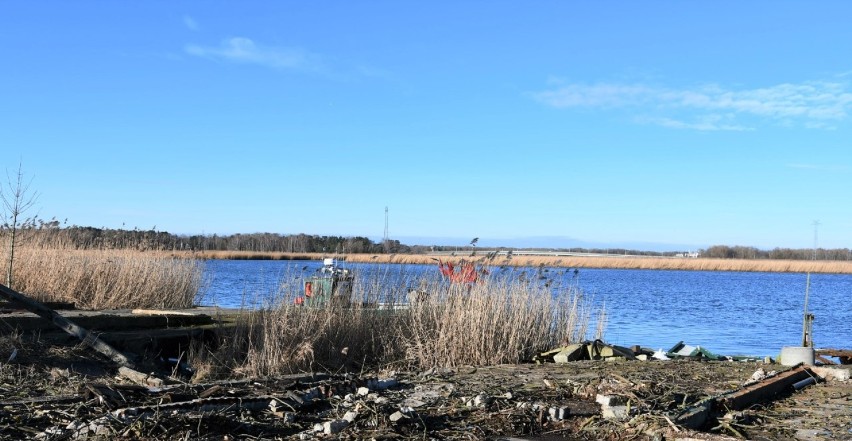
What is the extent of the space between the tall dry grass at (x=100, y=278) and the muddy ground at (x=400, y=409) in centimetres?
647

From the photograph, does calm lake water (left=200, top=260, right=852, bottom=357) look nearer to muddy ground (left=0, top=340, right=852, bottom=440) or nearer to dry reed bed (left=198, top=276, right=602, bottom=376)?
dry reed bed (left=198, top=276, right=602, bottom=376)

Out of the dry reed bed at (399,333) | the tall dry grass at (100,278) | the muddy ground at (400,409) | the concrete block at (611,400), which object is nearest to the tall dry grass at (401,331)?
the dry reed bed at (399,333)

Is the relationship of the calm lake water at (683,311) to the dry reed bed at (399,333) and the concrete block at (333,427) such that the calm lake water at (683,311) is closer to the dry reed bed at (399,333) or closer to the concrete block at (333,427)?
the dry reed bed at (399,333)

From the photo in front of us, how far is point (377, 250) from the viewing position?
15531mm

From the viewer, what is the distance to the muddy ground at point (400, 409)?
18.9 ft

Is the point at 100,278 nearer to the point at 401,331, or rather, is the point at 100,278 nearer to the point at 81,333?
the point at 81,333

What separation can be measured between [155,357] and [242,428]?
581 cm

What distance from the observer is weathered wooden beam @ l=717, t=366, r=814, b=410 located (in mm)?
7207

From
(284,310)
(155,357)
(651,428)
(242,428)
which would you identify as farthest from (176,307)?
(651,428)

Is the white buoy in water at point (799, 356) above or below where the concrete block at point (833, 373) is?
above

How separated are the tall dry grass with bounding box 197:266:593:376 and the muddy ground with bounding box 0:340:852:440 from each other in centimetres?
175

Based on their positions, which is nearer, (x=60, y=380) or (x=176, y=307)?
(x=60, y=380)

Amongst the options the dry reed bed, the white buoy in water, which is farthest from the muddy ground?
the dry reed bed

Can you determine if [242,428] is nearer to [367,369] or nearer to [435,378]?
[435,378]
